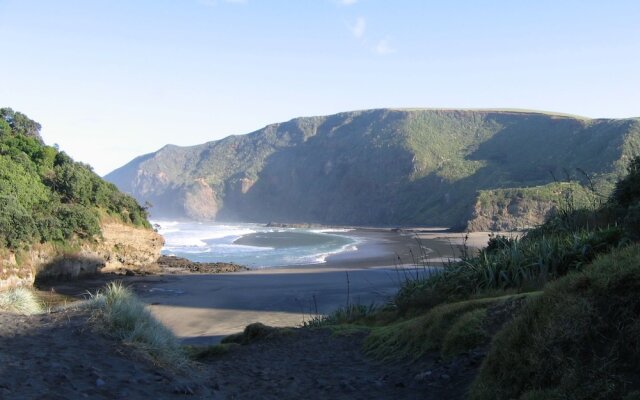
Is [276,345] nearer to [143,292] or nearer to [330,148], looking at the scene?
[143,292]

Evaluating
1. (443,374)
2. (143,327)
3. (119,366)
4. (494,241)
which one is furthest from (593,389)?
(494,241)

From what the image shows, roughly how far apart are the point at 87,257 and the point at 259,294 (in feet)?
37.1

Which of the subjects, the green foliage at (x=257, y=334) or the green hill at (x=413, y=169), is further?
the green hill at (x=413, y=169)

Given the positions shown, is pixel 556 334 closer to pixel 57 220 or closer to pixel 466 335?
pixel 466 335

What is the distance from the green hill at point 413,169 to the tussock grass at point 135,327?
207ft

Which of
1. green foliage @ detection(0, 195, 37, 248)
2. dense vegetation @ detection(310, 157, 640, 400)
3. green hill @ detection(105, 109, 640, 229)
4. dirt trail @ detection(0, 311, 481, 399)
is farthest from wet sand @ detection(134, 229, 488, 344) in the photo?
green hill @ detection(105, 109, 640, 229)

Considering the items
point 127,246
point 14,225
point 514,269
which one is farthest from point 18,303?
point 127,246

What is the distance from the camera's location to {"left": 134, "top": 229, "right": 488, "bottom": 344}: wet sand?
18266 mm

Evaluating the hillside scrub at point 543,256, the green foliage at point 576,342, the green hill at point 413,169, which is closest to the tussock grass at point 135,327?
the green foliage at point 576,342

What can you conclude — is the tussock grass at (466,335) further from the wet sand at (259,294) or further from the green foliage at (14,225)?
the green foliage at (14,225)

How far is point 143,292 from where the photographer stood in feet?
81.8

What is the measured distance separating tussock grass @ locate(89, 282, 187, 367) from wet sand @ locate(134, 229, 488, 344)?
766cm

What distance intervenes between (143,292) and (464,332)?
69.8 feet

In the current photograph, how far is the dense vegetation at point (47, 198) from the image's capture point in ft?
80.8
